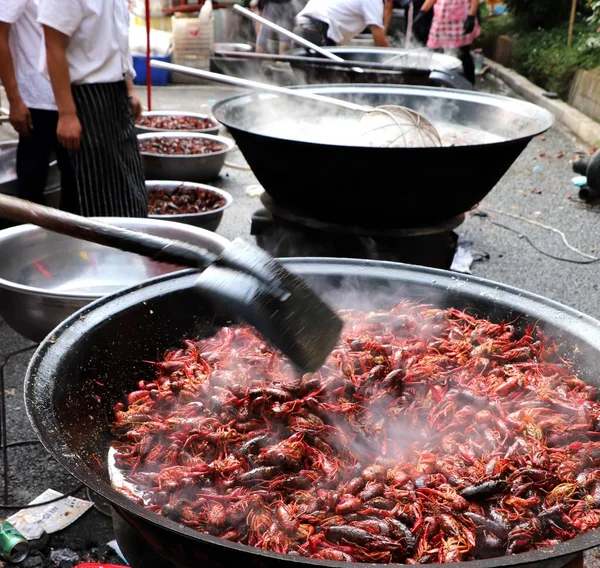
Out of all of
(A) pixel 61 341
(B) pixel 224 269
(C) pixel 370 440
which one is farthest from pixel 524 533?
(A) pixel 61 341

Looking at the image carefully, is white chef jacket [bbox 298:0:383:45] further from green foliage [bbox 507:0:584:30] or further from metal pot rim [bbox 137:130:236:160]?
green foliage [bbox 507:0:584:30]

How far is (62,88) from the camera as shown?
5.02 metres

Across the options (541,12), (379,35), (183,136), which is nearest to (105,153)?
(183,136)

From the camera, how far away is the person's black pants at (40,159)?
552 centimetres

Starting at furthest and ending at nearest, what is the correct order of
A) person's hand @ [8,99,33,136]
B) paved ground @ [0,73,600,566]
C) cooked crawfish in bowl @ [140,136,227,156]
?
cooked crawfish in bowl @ [140,136,227,156] < person's hand @ [8,99,33,136] < paved ground @ [0,73,600,566]

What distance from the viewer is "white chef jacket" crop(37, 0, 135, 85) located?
15.5ft

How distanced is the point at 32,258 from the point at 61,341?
7.18ft

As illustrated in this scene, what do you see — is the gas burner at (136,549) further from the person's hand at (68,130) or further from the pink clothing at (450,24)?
the pink clothing at (450,24)

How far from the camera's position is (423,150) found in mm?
4344

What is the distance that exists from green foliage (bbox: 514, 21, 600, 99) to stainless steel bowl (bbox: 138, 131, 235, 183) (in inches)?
350

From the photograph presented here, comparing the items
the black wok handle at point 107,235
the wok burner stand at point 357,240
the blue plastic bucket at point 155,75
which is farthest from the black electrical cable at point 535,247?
the blue plastic bucket at point 155,75

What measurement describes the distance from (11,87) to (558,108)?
11.5m

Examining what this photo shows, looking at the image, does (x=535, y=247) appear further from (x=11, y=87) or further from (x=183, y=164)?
(x=11, y=87)

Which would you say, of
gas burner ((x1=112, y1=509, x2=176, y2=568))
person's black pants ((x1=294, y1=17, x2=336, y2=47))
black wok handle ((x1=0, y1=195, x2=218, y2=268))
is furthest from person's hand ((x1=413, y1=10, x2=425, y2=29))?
gas burner ((x1=112, y1=509, x2=176, y2=568))
